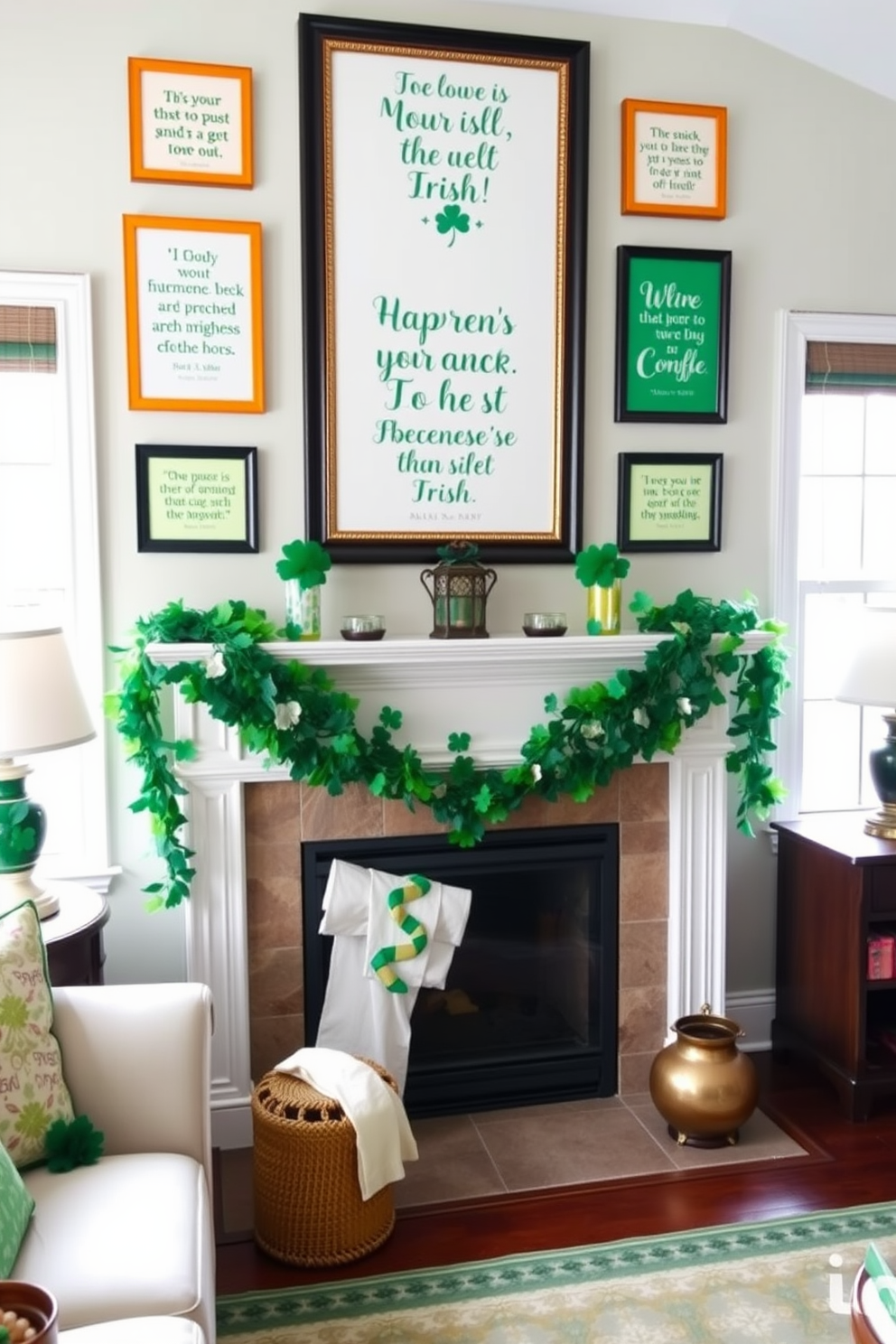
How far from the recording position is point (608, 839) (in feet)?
10.6

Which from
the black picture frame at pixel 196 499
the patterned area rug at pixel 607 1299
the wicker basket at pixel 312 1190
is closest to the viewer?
the patterned area rug at pixel 607 1299

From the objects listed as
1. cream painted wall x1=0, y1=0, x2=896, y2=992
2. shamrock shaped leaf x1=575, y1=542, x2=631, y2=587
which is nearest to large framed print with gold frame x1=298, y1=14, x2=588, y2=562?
cream painted wall x1=0, y1=0, x2=896, y2=992

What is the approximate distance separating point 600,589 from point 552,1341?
1.74 metres

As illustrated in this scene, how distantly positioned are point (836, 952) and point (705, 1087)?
0.59 meters

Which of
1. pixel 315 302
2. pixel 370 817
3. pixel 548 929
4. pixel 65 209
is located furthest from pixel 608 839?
pixel 65 209

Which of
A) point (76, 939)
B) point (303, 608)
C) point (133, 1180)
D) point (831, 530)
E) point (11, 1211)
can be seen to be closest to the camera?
point (11, 1211)

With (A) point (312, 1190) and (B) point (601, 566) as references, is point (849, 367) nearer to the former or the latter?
(B) point (601, 566)

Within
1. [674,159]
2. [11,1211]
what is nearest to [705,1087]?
[11,1211]

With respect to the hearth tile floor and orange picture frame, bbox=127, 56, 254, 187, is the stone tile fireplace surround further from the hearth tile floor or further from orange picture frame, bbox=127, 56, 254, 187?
orange picture frame, bbox=127, 56, 254, 187

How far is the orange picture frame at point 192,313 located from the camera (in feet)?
9.49

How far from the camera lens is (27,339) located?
289 cm

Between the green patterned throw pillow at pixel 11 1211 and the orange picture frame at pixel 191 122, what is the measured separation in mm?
2250

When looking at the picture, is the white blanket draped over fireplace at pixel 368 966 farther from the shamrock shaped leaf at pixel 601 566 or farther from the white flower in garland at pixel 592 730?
the shamrock shaped leaf at pixel 601 566

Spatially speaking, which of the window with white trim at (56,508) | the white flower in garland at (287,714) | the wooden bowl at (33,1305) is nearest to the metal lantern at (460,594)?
the white flower in garland at (287,714)
